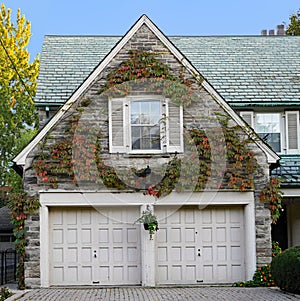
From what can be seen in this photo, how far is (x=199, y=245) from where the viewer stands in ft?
61.6

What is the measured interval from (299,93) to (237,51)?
12.6 feet

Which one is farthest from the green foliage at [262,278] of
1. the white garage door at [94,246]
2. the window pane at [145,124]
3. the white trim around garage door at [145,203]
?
the window pane at [145,124]

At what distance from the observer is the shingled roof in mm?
21859

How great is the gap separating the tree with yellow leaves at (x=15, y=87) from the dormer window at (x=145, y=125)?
15968 millimetres

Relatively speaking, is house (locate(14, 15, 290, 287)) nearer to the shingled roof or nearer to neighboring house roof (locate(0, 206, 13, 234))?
the shingled roof

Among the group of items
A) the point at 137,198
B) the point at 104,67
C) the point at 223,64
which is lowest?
the point at 137,198

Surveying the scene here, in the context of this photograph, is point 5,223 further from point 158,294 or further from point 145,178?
point 158,294

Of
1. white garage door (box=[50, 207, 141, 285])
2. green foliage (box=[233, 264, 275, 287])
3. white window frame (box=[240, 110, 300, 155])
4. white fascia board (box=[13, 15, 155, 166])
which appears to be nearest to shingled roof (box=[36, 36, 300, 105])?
white window frame (box=[240, 110, 300, 155])

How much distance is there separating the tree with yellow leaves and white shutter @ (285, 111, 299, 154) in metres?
15.8

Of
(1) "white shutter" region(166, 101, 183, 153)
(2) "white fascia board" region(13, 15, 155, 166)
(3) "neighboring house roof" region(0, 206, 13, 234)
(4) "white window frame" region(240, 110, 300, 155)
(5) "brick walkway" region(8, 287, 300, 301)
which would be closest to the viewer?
(5) "brick walkway" region(8, 287, 300, 301)

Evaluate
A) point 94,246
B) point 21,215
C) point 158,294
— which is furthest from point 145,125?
point 158,294

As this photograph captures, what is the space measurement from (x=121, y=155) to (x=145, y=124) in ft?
3.57

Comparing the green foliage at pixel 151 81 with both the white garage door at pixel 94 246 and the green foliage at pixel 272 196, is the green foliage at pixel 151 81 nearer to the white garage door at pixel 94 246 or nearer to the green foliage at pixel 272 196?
the green foliage at pixel 272 196

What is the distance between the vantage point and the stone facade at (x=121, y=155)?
712 inches
